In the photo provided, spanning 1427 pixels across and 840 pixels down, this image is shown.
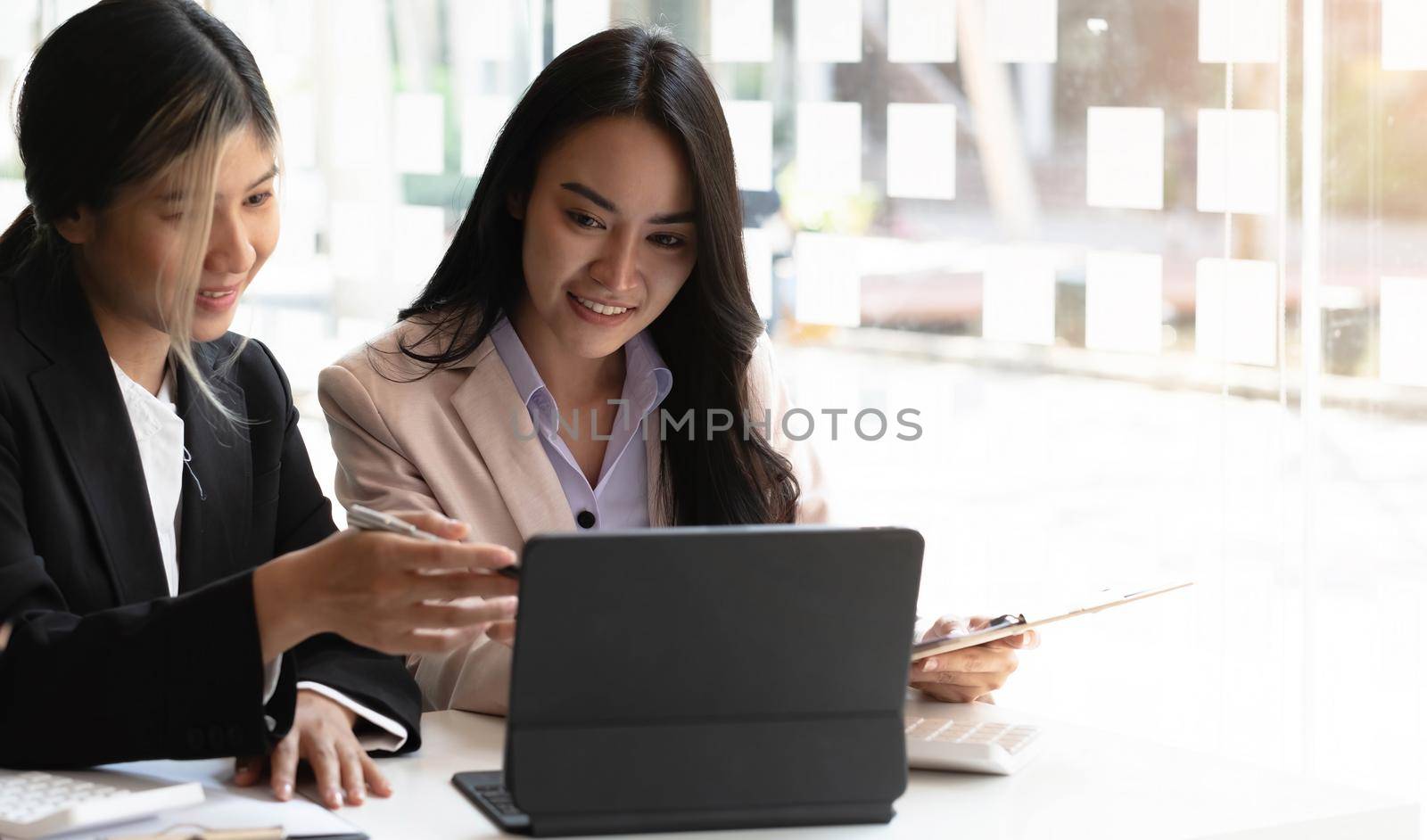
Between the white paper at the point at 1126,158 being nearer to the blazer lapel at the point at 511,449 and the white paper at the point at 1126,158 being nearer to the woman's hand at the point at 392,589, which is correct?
the blazer lapel at the point at 511,449

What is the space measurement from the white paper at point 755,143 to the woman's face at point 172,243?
2.41 metres

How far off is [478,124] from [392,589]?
11.3ft

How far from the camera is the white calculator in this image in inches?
49.3

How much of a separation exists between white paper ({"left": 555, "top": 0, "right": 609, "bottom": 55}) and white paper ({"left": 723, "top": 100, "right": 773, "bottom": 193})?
0.61 m

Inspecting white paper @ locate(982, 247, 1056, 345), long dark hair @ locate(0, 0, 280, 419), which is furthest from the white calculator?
white paper @ locate(982, 247, 1056, 345)

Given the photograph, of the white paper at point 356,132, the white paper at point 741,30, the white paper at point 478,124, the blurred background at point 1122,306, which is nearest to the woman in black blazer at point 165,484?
the blurred background at point 1122,306

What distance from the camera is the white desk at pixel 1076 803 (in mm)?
1367

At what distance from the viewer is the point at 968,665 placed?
5.85 feet

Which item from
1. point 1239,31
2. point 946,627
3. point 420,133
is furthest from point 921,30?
point 946,627

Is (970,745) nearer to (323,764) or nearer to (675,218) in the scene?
(323,764)

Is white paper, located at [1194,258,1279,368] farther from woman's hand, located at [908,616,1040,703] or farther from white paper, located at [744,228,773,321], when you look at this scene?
woman's hand, located at [908,616,1040,703]

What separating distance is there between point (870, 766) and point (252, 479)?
86cm

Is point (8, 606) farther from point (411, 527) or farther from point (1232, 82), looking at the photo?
point (1232, 82)

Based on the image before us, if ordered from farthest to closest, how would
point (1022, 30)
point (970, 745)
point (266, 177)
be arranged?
point (1022, 30), point (266, 177), point (970, 745)
